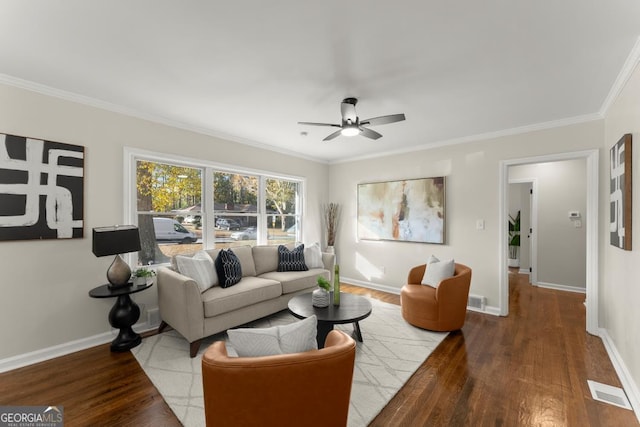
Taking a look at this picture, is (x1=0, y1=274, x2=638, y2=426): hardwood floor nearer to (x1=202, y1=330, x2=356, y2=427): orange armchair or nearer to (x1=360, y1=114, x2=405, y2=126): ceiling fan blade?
(x1=202, y1=330, x2=356, y2=427): orange armchair

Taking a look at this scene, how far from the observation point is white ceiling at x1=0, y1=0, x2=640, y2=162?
1689 mm

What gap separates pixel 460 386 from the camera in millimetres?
2248

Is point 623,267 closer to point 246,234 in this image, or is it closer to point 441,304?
point 441,304

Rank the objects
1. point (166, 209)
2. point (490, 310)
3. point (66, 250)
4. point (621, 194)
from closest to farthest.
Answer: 1. point (621, 194)
2. point (66, 250)
3. point (166, 209)
4. point (490, 310)

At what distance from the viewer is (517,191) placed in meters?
6.73

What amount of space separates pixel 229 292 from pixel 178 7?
2534mm

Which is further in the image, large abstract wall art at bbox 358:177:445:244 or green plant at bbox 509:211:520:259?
green plant at bbox 509:211:520:259

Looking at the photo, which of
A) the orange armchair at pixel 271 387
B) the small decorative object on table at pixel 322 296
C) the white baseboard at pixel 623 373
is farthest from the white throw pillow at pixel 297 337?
the white baseboard at pixel 623 373

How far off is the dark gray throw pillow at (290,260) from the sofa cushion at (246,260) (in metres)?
0.43

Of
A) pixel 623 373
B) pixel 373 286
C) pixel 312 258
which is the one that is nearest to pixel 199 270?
pixel 312 258

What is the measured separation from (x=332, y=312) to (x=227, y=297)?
114 cm

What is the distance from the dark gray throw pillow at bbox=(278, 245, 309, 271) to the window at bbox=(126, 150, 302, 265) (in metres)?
0.69

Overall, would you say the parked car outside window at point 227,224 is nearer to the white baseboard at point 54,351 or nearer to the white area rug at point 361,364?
the white area rug at point 361,364

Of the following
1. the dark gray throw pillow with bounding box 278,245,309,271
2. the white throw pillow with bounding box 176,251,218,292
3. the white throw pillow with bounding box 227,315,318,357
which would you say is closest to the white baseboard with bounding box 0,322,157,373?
the white throw pillow with bounding box 176,251,218,292
